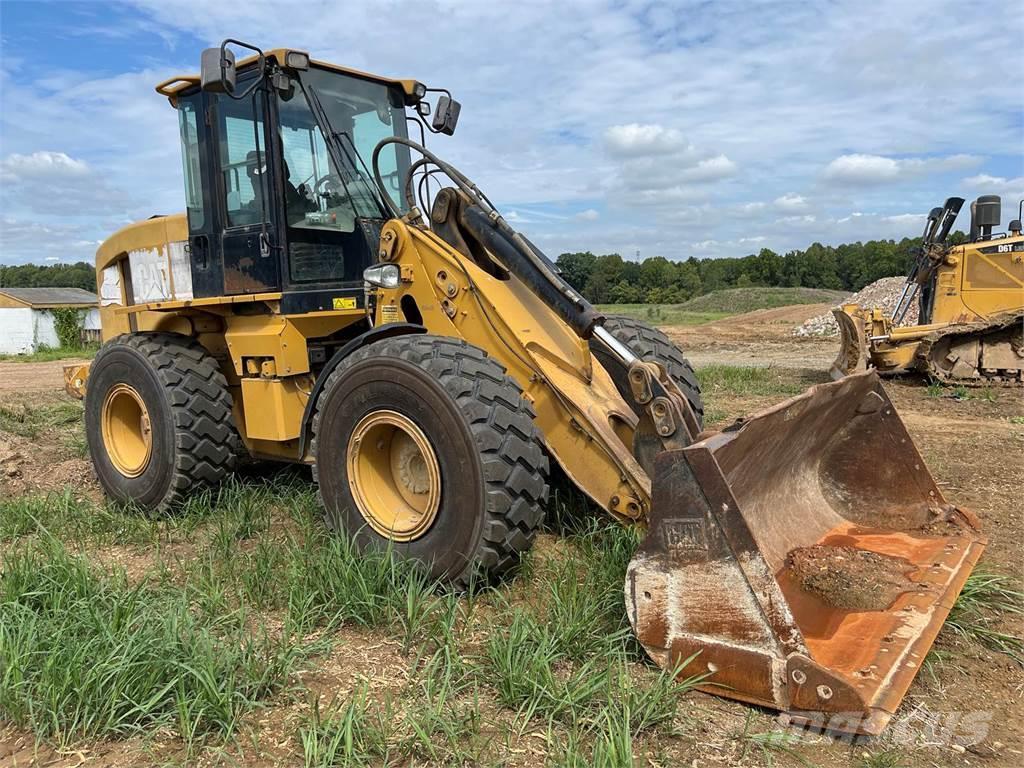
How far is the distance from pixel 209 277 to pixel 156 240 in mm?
892

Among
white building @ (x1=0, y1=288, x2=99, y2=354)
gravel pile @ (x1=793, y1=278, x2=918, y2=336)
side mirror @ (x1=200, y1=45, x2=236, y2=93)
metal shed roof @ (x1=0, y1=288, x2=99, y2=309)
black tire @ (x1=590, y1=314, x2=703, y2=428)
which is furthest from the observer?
metal shed roof @ (x1=0, y1=288, x2=99, y2=309)

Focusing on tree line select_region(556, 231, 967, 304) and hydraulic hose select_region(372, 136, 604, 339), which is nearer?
hydraulic hose select_region(372, 136, 604, 339)

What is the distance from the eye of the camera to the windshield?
4652mm

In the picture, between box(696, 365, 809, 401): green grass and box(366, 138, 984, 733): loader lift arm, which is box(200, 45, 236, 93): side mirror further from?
box(696, 365, 809, 401): green grass

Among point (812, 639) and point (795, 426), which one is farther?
point (795, 426)

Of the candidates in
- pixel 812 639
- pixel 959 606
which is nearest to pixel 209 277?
pixel 812 639

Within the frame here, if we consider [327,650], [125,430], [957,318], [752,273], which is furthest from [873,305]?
[752,273]

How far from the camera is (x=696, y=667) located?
9.11ft

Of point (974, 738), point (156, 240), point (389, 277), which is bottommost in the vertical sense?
point (974, 738)

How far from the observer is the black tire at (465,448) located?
330 cm

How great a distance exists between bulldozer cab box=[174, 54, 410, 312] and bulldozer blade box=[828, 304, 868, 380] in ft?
24.7

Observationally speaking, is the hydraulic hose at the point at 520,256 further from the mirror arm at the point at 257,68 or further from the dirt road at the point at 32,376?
the dirt road at the point at 32,376

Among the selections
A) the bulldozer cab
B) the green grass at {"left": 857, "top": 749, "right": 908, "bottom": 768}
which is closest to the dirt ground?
the green grass at {"left": 857, "top": 749, "right": 908, "bottom": 768}

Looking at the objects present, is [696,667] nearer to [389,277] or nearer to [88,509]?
[389,277]
